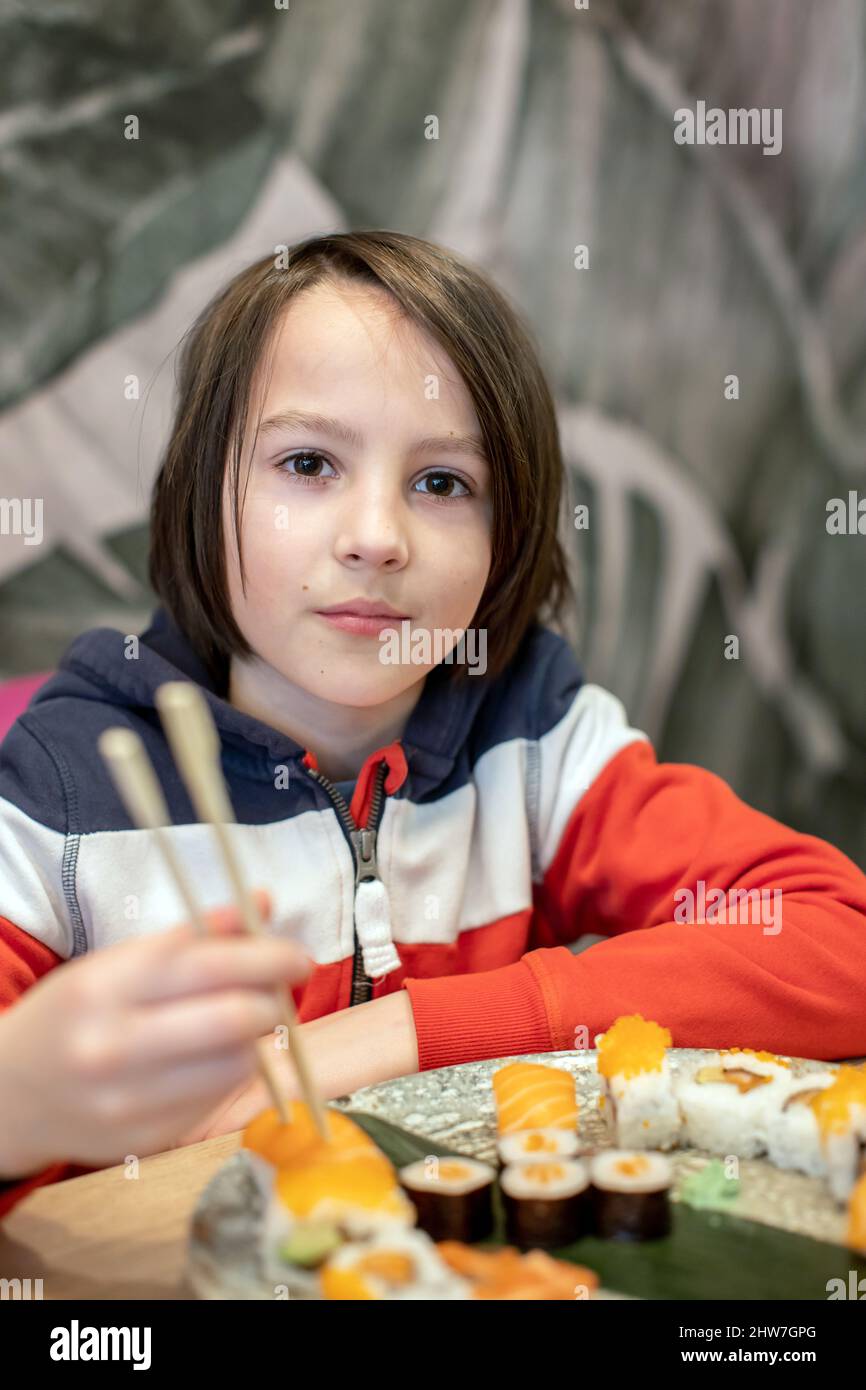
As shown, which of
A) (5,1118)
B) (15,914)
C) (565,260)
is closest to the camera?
(5,1118)

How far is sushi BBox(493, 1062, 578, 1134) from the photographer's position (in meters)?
0.76

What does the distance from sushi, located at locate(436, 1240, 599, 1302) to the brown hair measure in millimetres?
623

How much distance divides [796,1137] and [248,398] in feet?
2.33

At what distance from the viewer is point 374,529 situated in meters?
0.93

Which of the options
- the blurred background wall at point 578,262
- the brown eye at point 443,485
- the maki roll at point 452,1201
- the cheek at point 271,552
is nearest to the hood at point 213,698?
the cheek at point 271,552

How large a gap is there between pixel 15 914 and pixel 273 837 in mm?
237

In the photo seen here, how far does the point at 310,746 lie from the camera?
114 centimetres

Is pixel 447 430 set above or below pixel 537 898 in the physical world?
above

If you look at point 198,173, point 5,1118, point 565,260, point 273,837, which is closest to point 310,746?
point 273,837

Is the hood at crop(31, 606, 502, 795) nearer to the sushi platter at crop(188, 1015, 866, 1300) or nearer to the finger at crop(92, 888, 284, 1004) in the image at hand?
the sushi platter at crop(188, 1015, 866, 1300)

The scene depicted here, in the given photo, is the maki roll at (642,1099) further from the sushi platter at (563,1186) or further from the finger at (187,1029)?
the finger at (187,1029)

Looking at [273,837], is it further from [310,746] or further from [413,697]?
[413,697]

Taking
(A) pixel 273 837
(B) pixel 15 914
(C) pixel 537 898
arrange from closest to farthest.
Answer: (B) pixel 15 914 → (A) pixel 273 837 → (C) pixel 537 898
